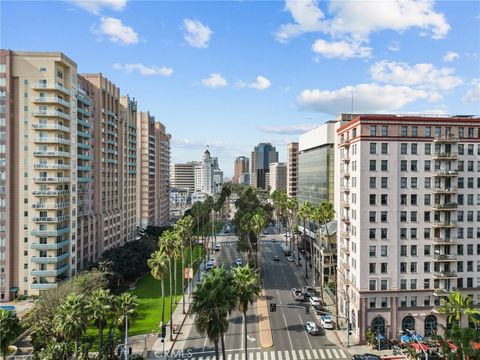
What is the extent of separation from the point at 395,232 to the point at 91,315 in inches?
1925

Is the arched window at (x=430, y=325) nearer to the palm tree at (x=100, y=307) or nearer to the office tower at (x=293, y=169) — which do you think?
the palm tree at (x=100, y=307)

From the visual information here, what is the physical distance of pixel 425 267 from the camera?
200ft

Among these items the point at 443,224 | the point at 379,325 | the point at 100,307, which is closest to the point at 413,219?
the point at 443,224

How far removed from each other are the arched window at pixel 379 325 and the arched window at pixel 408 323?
3850 mm

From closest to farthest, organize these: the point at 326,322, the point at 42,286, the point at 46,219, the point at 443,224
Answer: the point at 443,224, the point at 326,322, the point at 42,286, the point at 46,219

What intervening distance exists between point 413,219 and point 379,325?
62.6ft

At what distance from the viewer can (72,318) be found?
4162cm

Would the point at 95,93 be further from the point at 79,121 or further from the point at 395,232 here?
the point at 395,232

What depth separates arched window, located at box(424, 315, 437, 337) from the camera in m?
61.1

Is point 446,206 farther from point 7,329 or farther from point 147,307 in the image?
point 7,329

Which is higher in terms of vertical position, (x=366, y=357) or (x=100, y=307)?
(x=100, y=307)

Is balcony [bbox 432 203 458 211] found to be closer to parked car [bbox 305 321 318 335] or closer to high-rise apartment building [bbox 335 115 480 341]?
high-rise apartment building [bbox 335 115 480 341]

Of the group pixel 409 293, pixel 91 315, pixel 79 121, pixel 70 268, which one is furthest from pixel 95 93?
pixel 409 293

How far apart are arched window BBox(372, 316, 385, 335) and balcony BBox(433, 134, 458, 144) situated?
32175mm
